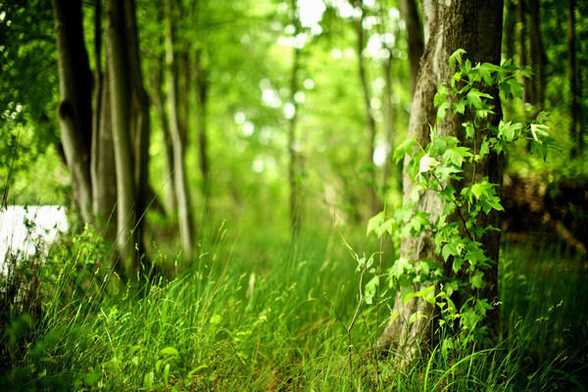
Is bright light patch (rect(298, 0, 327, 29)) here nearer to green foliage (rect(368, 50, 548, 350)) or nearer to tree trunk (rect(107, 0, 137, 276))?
tree trunk (rect(107, 0, 137, 276))

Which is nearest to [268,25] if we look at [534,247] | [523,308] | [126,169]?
[126,169]

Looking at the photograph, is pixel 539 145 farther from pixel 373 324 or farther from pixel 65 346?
pixel 65 346

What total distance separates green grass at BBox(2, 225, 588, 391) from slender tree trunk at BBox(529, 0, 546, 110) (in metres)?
1.90

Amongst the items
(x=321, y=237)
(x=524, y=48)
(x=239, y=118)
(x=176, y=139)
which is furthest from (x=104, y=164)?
(x=239, y=118)

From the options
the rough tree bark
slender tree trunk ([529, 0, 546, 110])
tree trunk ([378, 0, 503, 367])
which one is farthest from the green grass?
slender tree trunk ([529, 0, 546, 110])

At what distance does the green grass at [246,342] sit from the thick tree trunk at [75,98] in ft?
3.07

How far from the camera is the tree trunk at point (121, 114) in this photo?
3223 millimetres

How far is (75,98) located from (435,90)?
2711 millimetres

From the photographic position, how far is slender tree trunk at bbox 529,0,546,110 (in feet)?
11.9

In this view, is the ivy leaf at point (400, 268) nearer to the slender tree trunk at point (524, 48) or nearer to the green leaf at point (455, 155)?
the green leaf at point (455, 155)

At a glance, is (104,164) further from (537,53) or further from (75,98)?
(537,53)

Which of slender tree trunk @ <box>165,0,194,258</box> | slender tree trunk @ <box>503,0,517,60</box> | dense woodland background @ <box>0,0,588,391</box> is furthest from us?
slender tree trunk @ <box>165,0,194,258</box>

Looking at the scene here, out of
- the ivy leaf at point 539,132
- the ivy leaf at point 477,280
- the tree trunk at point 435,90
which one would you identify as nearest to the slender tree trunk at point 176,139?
the tree trunk at point 435,90

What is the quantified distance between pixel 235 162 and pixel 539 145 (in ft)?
37.3
